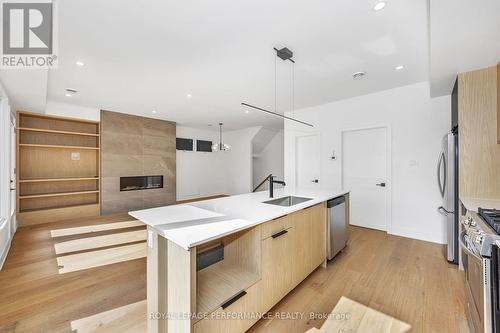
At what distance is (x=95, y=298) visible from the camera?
6.44 ft

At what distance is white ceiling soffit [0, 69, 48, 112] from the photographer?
243 centimetres

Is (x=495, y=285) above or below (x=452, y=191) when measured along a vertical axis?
below

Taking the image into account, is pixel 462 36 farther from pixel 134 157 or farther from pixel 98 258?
pixel 134 157

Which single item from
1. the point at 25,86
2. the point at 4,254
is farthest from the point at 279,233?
the point at 25,86

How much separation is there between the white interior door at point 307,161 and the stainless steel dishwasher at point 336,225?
2.00 metres

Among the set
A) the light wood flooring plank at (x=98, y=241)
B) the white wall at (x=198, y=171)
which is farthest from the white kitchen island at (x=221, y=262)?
the white wall at (x=198, y=171)

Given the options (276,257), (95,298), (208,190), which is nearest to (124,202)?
(208,190)

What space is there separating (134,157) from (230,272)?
5.04 metres

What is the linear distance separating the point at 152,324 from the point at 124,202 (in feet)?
15.5

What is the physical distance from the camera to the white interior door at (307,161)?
4.81 meters

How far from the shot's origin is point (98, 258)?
2764 mm

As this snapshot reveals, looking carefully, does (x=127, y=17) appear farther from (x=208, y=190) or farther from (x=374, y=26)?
(x=208, y=190)

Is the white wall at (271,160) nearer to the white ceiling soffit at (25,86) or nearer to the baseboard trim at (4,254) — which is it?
the white ceiling soffit at (25,86)

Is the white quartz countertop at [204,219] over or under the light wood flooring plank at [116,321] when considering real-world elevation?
over
